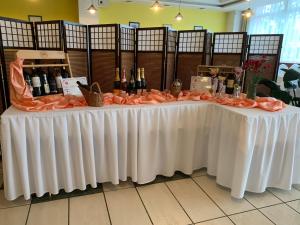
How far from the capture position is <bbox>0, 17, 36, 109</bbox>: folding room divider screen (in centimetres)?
222

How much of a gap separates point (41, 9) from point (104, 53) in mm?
3681

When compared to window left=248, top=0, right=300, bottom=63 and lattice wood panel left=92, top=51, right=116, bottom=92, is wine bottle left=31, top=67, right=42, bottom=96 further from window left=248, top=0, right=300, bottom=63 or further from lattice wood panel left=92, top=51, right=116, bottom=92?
window left=248, top=0, right=300, bottom=63

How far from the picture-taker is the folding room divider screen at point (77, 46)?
8.26ft

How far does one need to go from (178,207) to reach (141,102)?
915mm

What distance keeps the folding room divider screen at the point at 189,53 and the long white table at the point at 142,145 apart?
3.77 feet

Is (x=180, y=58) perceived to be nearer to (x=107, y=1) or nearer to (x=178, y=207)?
(x=178, y=207)

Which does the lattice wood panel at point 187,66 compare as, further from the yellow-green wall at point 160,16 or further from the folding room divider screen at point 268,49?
the yellow-green wall at point 160,16

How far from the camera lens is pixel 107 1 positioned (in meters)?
5.58

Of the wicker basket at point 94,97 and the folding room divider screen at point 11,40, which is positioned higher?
the folding room divider screen at point 11,40

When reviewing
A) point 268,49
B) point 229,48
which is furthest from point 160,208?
point 268,49

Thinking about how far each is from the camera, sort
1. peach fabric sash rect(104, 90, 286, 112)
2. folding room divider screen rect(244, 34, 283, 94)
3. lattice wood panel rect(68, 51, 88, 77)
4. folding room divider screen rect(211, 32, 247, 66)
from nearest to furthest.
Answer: peach fabric sash rect(104, 90, 286, 112), lattice wood panel rect(68, 51, 88, 77), folding room divider screen rect(211, 32, 247, 66), folding room divider screen rect(244, 34, 283, 94)

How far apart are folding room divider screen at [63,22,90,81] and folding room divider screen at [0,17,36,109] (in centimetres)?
42

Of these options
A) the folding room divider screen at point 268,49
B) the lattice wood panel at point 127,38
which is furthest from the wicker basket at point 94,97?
the folding room divider screen at point 268,49

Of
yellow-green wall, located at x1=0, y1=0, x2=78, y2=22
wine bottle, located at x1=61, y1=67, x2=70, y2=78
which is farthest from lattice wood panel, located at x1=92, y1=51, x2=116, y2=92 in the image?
yellow-green wall, located at x1=0, y1=0, x2=78, y2=22
